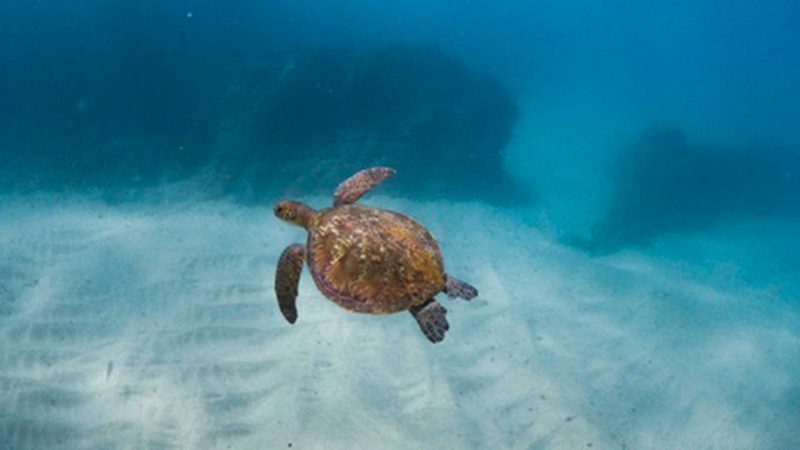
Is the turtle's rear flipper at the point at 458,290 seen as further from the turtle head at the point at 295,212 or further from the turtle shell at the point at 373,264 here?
the turtle head at the point at 295,212

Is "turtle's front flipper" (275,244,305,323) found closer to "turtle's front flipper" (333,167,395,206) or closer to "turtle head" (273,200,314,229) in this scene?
"turtle head" (273,200,314,229)

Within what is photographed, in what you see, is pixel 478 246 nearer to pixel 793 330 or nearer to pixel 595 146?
pixel 793 330

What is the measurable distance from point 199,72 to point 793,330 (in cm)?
1507

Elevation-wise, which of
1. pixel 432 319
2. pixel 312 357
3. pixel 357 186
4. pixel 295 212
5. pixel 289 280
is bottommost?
pixel 312 357

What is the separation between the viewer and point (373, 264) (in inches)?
148

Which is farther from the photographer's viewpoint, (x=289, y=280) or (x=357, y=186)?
(x=357, y=186)

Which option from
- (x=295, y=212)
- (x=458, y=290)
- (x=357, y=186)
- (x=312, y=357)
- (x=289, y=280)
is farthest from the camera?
(x=312, y=357)

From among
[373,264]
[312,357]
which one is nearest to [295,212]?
[373,264]

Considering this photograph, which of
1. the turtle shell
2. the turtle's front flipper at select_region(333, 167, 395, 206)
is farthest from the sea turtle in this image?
the turtle's front flipper at select_region(333, 167, 395, 206)

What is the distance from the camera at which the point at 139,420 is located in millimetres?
5043

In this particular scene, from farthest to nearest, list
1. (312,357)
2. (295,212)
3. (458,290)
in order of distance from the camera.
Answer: (312,357), (295,212), (458,290)

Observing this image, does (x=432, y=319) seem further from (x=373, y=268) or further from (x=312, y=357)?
(x=312, y=357)

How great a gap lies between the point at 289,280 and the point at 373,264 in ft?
2.73

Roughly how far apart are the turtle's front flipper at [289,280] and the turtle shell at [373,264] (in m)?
0.16
